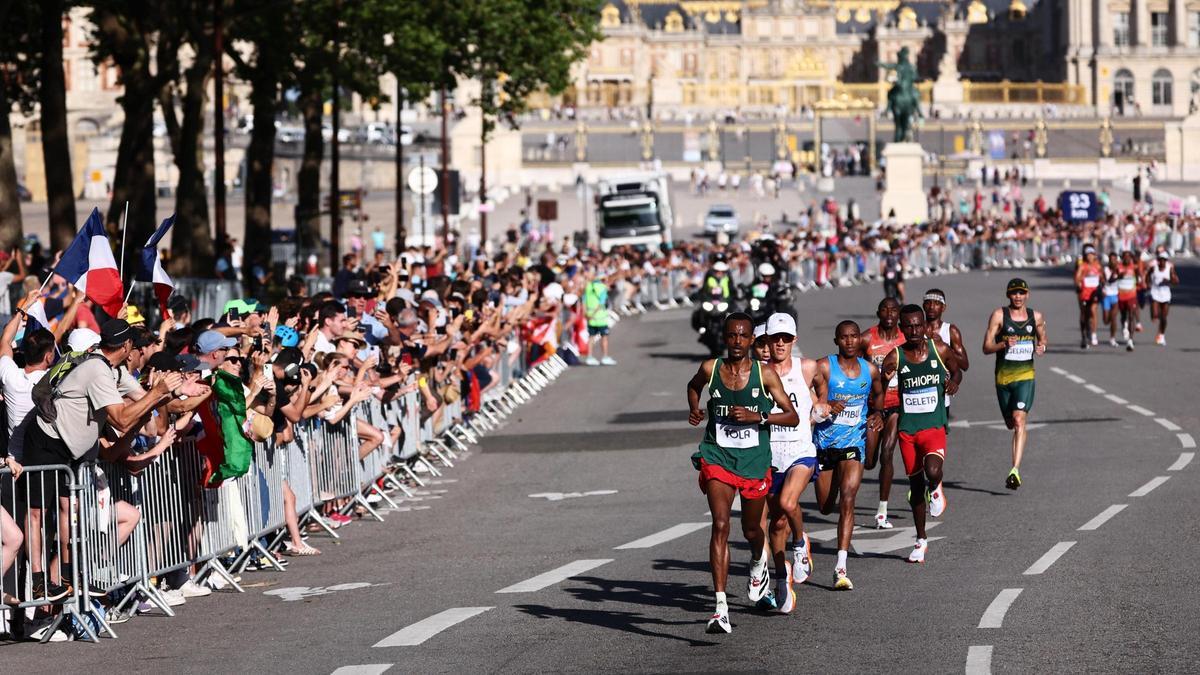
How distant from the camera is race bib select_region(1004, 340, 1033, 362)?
1964 centimetres

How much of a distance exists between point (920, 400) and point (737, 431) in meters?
3.83

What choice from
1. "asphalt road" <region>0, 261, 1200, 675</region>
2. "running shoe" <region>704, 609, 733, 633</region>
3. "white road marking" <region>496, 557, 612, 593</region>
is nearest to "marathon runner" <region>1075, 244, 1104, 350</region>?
"asphalt road" <region>0, 261, 1200, 675</region>

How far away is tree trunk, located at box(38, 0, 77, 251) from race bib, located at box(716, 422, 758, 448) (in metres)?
22.5

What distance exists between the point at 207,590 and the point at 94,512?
6.19 ft

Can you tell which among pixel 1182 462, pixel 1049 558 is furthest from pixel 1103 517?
pixel 1182 462

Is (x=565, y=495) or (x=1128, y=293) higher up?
(x=1128, y=293)

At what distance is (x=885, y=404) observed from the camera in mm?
16328

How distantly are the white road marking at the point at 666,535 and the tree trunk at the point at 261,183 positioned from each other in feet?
91.1

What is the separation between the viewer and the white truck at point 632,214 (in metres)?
72.2

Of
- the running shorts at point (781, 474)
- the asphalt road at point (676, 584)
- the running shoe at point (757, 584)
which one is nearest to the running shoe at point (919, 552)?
the asphalt road at point (676, 584)

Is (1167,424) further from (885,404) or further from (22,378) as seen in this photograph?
(22,378)

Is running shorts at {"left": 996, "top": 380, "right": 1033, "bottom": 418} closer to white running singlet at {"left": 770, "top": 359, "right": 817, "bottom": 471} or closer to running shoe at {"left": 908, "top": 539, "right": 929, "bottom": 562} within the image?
running shoe at {"left": 908, "top": 539, "right": 929, "bottom": 562}

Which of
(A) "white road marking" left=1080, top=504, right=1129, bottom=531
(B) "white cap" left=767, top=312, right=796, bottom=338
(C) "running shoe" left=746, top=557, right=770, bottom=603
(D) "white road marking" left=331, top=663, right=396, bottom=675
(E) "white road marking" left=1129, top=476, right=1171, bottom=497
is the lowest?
(E) "white road marking" left=1129, top=476, right=1171, bottom=497

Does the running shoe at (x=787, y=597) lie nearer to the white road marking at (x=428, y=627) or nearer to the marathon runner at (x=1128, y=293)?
the white road marking at (x=428, y=627)
